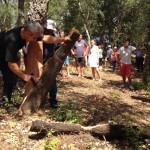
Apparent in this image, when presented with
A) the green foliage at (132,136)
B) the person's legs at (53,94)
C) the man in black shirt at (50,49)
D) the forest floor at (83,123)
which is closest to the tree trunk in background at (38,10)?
the man in black shirt at (50,49)

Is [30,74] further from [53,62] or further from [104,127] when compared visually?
[104,127]

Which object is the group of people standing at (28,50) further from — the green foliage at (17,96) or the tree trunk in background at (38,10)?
the tree trunk in background at (38,10)

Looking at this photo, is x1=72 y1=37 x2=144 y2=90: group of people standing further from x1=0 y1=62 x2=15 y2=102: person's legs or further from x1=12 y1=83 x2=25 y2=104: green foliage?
x1=0 y1=62 x2=15 y2=102: person's legs

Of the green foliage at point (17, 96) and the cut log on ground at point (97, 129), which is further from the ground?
the green foliage at point (17, 96)

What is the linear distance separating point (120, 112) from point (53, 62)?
3.07 metres

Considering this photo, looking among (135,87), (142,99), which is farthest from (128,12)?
(142,99)

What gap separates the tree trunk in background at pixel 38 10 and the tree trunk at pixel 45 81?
175cm

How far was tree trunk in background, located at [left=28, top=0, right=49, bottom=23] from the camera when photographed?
26.0 ft

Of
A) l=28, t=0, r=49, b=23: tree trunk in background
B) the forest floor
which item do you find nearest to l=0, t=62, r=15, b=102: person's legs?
the forest floor

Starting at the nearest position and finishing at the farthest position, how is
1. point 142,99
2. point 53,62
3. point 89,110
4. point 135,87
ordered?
point 53,62
point 89,110
point 142,99
point 135,87

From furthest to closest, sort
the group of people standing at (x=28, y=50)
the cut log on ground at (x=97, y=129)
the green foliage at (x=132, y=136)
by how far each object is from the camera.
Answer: the group of people standing at (x=28, y=50) → the green foliage at (x=132, y=136) → the cut log on ground at (x=97, y=129)

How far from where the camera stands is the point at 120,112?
8.86m

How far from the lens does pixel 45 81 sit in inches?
259

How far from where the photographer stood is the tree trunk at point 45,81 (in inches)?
254
